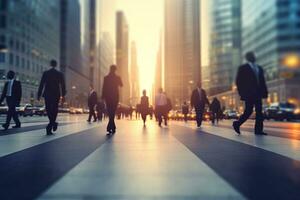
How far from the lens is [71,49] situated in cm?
11138

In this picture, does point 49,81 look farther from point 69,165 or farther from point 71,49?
point 71,49

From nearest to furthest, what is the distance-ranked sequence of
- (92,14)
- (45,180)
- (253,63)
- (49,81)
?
(45,180) < (253,63) < (49,81) < (92,14)

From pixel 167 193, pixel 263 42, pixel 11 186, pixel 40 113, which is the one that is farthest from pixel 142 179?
pixel 40 113

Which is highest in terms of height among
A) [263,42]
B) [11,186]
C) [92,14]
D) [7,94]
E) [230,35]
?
[92,14]

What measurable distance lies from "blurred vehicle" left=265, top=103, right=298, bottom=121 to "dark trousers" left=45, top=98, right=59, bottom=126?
27.6m

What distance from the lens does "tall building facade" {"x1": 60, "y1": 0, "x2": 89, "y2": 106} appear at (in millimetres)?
104312

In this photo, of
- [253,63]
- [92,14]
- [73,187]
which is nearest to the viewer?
[73,187]

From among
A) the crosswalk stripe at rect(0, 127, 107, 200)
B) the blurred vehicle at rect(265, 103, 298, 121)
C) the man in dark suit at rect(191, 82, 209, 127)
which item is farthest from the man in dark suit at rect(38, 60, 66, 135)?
the blurred vehicle at rect(265, 103, 298, 121)

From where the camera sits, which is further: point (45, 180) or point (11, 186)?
point (45, 180)

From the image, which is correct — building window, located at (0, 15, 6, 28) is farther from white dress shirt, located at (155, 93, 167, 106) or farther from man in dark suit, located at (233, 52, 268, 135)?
man in dark suit, located at (233, 52, 268, 135)

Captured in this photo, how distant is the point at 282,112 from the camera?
1348 inches

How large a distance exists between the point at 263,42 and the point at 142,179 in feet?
37.8

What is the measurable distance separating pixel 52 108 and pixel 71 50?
104 metres

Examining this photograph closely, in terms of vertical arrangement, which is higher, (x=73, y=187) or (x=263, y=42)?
(x=263, y=42)
